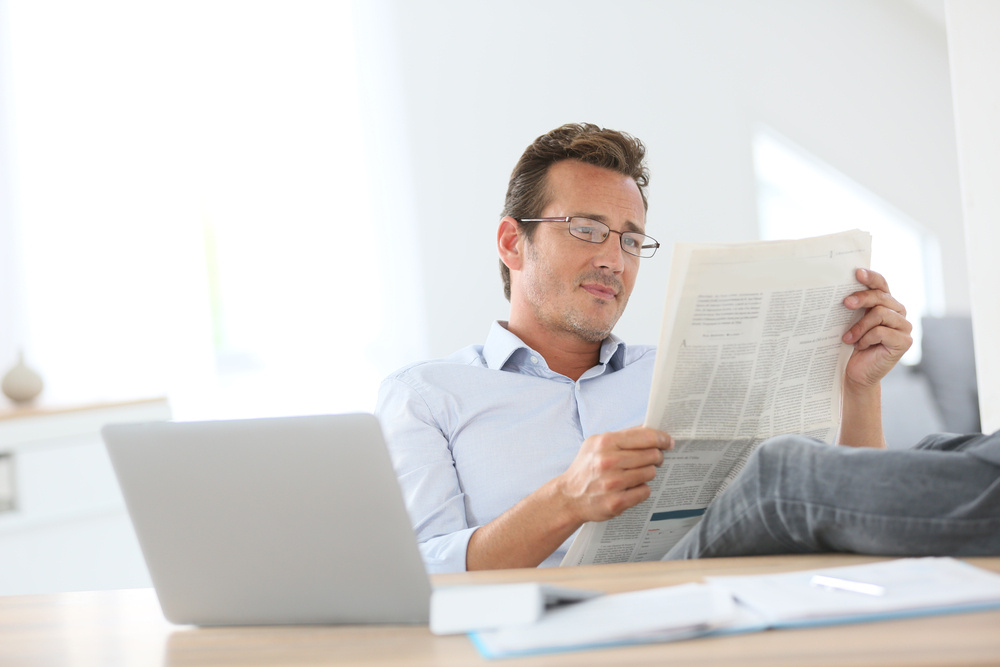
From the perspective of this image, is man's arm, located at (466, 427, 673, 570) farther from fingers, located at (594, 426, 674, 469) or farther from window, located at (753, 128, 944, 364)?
window, located at (753, 128, 944, 364)

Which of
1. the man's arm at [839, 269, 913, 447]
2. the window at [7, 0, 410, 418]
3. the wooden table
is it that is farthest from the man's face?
the window at [7, 0, 410, 418]

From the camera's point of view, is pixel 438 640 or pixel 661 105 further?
pixel 661 105

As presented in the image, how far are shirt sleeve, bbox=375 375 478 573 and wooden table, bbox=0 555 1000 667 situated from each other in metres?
0.40

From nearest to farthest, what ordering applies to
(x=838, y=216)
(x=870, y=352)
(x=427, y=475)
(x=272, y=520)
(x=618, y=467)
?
(x=272, y=520) → (x=618, y=467) → (x=870, y=352) → (x=427, y=475) → (x=838, y=216)

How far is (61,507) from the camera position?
8.41 feet

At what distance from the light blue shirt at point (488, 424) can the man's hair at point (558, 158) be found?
0.29 meters

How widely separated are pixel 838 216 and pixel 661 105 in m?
1.12

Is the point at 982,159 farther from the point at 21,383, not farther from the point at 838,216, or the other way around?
the point at 838,216

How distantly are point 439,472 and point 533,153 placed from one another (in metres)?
0.70

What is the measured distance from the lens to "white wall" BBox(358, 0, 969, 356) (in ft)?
12.4

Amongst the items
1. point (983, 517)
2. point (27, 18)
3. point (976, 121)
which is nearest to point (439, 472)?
point (983, 517)

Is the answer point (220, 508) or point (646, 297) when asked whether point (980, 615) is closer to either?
point (220, 508)

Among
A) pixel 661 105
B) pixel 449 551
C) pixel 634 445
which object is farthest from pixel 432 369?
pixel 661 105

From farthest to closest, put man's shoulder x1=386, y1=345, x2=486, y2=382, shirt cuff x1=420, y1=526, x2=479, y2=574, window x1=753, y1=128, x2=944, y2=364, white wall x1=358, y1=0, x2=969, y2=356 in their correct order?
window x1=753, y1=128, x2=944, y2=364 < white wall x1=358, y1=0, x2=969, y2=356 < man's shoulder x1=386, y1=345, x2=486, y2=382 < shirt cuff x1=420, y1=526, x2=479, y2=574
